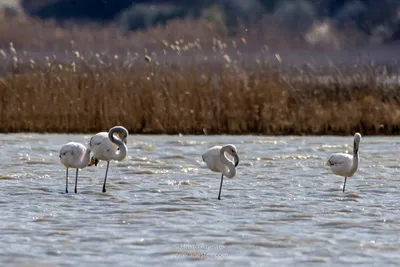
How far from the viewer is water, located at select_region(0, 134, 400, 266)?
23.8 feet

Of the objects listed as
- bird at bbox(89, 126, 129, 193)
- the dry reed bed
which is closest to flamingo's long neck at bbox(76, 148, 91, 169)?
bird at bbox(89, 126, 129, 193)

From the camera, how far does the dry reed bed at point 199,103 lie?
1886 centimetres

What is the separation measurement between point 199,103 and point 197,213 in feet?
31.0

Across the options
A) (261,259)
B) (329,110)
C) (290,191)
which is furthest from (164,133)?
(261,259)

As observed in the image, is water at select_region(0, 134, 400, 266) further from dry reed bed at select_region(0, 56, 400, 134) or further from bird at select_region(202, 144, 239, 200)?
dry reed bed at select_region(0, 56, 400, 134)

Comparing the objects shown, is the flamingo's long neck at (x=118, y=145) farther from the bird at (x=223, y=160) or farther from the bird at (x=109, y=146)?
the bird at (x=223, y=160)

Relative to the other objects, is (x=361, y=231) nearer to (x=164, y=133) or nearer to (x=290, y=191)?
(x=290, y=191)

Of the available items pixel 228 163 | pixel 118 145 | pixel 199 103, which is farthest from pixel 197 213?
pixel 199 103

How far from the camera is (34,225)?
8.56 m

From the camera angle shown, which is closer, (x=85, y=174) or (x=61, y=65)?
(x=85, y=174)

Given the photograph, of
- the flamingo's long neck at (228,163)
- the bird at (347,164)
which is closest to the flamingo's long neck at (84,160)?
the flamingo's long neck at (228,163)

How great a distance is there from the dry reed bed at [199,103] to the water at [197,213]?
2575 millimetres

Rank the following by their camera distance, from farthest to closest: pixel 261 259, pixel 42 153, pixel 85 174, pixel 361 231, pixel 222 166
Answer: pixel 42 153 → pixel 85 174 → pixel 222 166 → pixel 361 231 → pixel 261 259

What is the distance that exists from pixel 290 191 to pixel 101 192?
206 centimetres
